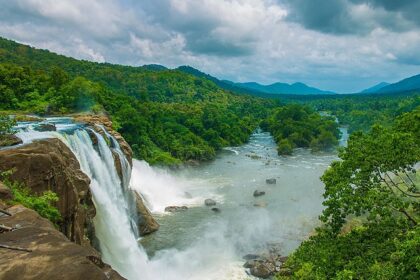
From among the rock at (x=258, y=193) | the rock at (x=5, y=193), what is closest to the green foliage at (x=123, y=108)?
the rock at (x=258, y=193)

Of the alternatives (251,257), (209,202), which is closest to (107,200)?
(251,257)

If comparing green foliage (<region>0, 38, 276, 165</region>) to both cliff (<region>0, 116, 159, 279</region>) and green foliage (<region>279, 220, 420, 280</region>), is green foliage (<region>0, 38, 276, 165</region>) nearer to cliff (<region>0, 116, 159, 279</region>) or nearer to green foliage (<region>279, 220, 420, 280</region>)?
cliff (<region>0, 116, 159, 279</region>)

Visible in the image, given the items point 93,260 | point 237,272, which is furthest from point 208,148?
point 93,260

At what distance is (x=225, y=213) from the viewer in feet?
117

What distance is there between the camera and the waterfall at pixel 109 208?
2128 centimetres

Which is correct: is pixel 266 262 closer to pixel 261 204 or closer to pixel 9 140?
pixel 261 204

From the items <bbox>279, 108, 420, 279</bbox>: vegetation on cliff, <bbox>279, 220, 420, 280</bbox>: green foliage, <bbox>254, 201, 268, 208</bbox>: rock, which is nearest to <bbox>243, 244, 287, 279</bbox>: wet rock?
<bbox>279, 220, 420, 280</bbox>: green foliage

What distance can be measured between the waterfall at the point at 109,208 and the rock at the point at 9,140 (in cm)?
319

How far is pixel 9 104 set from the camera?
35.2m

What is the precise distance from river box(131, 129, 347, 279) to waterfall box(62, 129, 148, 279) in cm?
201

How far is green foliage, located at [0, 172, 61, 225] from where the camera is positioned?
13695 mm

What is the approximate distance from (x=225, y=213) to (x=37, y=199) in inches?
907

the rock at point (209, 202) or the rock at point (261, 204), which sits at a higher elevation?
the rock at point (209, 202)

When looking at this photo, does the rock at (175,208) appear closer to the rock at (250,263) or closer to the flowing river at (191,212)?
the flowing river at (191,212)
